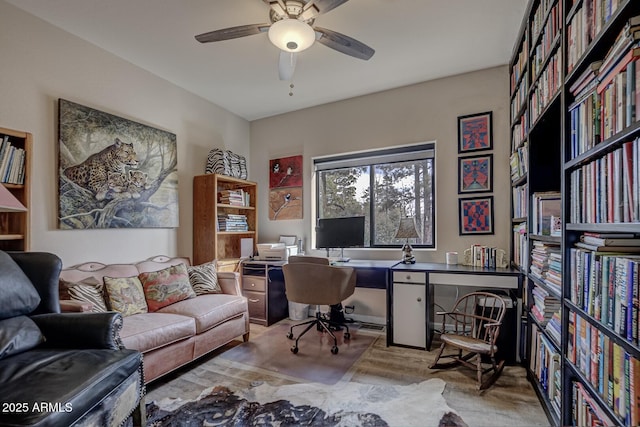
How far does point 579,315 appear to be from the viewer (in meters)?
1.37

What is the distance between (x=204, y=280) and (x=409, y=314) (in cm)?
201

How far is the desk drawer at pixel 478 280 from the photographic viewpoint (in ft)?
8.34

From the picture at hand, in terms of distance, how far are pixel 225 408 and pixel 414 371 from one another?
1.41 meters

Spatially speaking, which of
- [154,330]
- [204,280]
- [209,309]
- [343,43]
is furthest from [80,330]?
[343,43]

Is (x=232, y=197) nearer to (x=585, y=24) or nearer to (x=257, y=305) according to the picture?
(x=257, y=305)

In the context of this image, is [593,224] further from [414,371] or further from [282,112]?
[282,112]

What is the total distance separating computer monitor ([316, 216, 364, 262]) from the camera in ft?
11.4

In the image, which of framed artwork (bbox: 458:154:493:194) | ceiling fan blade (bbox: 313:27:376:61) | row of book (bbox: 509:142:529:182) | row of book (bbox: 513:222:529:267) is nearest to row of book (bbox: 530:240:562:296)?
row of book (bbox: 513:222:529:267)

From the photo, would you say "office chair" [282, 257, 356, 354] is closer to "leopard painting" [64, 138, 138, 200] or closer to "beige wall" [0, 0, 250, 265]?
"beige wall" [0, 0, 250, 265]

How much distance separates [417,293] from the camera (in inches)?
111

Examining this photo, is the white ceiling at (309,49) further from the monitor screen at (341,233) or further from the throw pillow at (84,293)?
the throw pillow at (84,293)

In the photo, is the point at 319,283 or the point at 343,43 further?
the point at 319,283

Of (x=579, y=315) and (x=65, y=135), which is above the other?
(x=65, y=135)

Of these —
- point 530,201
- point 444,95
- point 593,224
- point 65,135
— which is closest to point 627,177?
point 593,224
